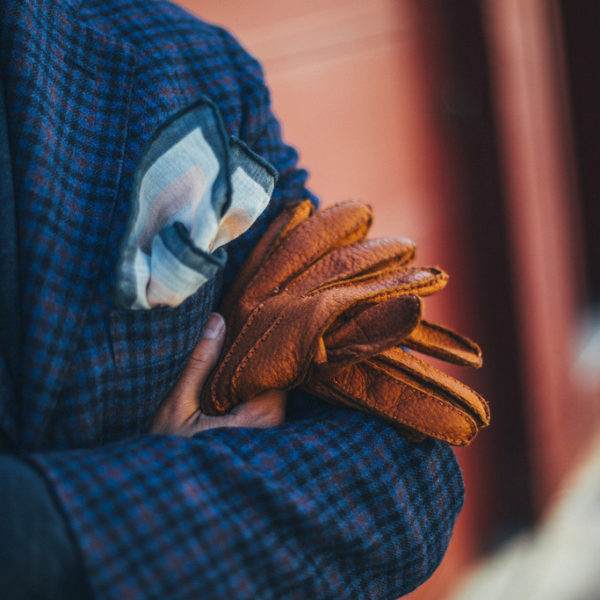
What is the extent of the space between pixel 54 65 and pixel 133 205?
0.26 m

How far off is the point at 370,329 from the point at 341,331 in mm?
42

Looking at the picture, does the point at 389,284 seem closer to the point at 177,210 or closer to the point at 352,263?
the point at 352,263

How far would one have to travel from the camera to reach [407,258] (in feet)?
2.76

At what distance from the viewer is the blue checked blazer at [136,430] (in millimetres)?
545

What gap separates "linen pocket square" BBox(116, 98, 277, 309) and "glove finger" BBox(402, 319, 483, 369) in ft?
1.04

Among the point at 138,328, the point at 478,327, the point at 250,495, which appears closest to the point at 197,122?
the point at 138,328

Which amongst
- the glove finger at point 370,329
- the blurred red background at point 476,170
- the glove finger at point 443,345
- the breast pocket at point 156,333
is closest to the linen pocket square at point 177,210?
the breast pocket at point 156,333

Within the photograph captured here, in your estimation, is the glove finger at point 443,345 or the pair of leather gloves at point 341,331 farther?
the glove finger at point 443,345

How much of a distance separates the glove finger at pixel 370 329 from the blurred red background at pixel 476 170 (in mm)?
1182

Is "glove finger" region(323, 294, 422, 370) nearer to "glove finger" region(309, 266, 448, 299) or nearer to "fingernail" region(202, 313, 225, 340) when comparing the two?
"glove finger" region(309, 266, 448, 299)

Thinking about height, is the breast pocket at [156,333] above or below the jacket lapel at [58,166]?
below

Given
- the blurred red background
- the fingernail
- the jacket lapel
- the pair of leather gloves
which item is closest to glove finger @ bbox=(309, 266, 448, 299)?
the pair of leather gloves

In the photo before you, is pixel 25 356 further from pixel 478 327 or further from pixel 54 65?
pixel 478 327

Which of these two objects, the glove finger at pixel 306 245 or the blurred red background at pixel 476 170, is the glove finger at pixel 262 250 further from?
the blurred red background at pixel 476 170
